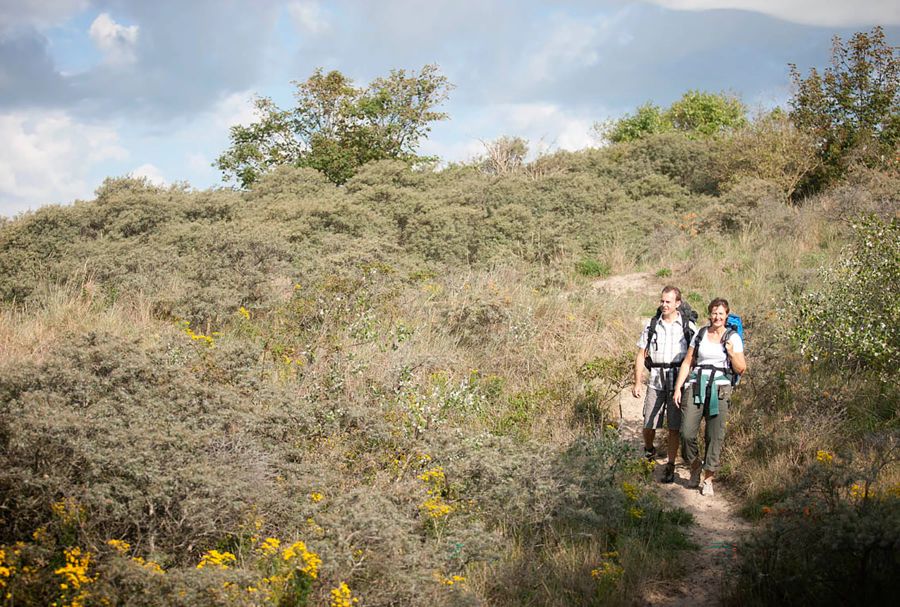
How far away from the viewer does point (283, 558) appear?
4.78 meters

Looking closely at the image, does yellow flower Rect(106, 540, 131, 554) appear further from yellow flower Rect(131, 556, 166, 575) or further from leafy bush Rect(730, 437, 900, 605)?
leafy bush Rect(730, 437, 900, 605)

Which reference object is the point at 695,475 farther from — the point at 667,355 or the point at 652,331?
the point at 652,331

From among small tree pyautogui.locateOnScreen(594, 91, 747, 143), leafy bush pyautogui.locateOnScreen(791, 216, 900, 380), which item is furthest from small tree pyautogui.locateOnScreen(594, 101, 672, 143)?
leafy bush pyautogui.locateOnScreen(791, 216, 900, 380)

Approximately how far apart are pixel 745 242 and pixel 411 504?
38.9ft

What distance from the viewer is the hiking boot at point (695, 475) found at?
760cm

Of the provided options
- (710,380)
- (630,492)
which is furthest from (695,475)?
(630,492)

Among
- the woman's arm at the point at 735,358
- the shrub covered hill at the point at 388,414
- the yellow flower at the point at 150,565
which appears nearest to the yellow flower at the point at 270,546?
the shrub covered hill at the point at 388,414

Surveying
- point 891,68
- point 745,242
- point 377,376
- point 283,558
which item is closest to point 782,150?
point 891,68

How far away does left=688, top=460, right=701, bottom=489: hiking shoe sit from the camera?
760 cm

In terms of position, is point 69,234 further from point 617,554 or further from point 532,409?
point 617,554

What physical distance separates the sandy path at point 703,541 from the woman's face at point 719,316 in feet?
5.08

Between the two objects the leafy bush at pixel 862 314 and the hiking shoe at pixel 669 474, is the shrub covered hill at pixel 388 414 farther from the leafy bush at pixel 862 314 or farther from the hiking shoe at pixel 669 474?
the hiking shoe at pixel 669 474

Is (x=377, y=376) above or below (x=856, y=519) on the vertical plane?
above

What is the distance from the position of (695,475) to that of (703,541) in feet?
4.12
